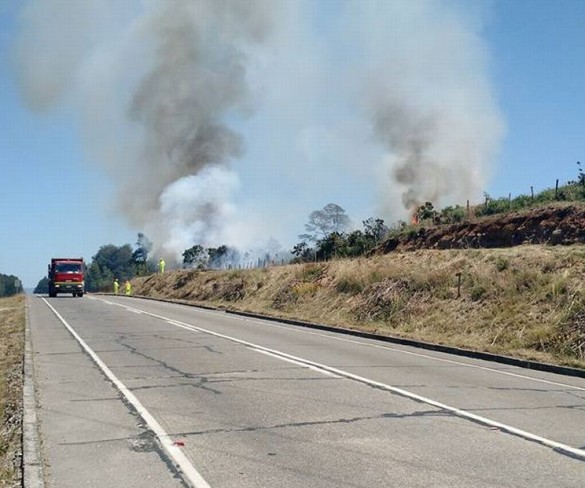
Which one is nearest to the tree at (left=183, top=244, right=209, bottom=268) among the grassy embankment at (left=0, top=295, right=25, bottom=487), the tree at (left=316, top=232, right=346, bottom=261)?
the tree at (left=316, top=232, right=346, bottom=261)

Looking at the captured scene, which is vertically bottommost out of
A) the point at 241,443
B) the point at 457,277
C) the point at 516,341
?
the point at 241,443

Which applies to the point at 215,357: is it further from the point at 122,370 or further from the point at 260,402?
the point at 260,402

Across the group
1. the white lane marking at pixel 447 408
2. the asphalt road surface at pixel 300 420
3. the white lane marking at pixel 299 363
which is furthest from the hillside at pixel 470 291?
the white lane marking at pixel 299 363

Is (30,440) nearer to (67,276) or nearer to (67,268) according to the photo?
(67,276)

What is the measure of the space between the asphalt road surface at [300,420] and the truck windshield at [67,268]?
35.6 metres

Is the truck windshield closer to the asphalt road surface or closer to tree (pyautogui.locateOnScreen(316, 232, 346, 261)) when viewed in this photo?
tree (pyautogui.locateOnScreen(316, 232, 346, 261))

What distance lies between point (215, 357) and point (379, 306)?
31.6ft

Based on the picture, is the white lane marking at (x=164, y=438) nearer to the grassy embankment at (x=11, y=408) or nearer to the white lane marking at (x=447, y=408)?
the grassy embankment at (x=11, y=408)

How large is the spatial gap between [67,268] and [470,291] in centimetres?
3578

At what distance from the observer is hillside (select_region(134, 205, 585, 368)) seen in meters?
15.2

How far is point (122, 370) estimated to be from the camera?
11.6 meters

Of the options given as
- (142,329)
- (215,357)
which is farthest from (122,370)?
(142,329)

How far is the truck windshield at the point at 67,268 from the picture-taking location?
159 feet

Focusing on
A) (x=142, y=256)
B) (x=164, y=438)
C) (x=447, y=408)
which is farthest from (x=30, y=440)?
(x=142, y=256)
